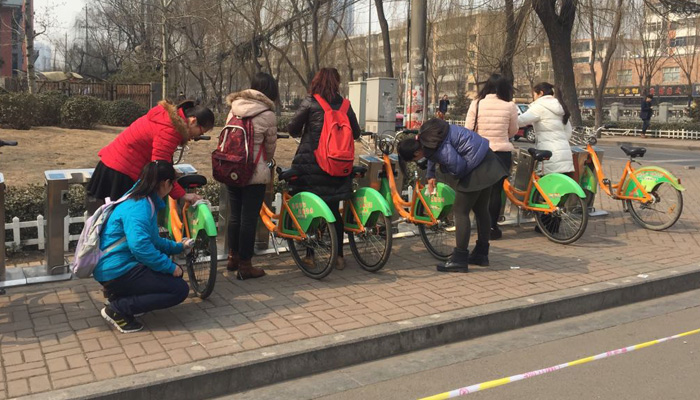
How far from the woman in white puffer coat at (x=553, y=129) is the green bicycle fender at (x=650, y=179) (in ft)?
3.01

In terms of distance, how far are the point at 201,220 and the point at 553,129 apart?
4.70 m

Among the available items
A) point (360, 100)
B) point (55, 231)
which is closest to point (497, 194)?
point (55, 231)

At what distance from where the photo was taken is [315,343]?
4.31 metres

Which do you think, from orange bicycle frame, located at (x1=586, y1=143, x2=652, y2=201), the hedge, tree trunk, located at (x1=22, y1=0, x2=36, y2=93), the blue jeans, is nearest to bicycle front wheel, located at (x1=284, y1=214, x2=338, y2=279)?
the blue jeans

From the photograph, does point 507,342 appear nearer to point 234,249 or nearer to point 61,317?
point 234,249

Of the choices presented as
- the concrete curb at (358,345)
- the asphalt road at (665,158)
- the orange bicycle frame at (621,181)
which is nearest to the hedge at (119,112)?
the asphalt road at (665,158)

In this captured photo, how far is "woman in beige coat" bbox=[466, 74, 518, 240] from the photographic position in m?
7.32

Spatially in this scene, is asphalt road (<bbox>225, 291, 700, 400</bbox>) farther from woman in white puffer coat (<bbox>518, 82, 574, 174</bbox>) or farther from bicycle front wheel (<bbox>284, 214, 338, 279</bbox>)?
woman in white puffer coat (<bbox>518, 82, 574, 174</bbox>)

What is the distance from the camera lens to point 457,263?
6.19 m

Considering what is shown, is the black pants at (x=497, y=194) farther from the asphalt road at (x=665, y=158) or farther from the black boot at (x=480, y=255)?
the asphalt road at (x=665, y=158)

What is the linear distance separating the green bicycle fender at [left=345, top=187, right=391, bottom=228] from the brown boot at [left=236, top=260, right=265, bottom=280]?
99 centimetres

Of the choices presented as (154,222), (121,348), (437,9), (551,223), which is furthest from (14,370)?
(437,9)

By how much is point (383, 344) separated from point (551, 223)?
12.5 feet

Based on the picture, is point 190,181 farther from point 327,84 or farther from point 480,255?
point 480,255
